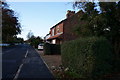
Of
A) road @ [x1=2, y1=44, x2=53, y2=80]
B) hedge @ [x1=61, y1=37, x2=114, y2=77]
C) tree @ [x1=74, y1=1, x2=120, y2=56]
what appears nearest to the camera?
hedge @ [x1=61, y1=37, x2=114, y2=77]

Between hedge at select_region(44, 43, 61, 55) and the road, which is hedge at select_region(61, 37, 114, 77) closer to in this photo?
the road

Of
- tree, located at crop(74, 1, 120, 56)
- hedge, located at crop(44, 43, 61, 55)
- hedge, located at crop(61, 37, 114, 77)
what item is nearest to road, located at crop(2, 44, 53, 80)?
hedge, located at crop(61, 37, 114, 77)

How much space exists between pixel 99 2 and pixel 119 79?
6316 millimetres

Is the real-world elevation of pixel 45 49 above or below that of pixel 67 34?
below

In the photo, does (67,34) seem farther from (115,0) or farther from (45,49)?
(115,0)

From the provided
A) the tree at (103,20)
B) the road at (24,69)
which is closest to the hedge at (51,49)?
the road at (24,69)

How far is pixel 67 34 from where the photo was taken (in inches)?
1007

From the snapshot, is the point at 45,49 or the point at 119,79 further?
the point at 45,49

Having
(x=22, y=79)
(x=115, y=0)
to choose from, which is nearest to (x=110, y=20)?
(x=115, y=0)

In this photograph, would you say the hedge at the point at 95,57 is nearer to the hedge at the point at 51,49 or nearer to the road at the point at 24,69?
the road at the point at 24,69

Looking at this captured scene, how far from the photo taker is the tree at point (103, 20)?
1030 centimetres

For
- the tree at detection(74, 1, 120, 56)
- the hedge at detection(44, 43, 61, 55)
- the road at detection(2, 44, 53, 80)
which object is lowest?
the road at detection(2, 44, 53, 80)

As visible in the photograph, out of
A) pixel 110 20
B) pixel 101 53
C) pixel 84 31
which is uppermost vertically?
pixel 110 20

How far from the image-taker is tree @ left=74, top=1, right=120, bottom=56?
10305mm
